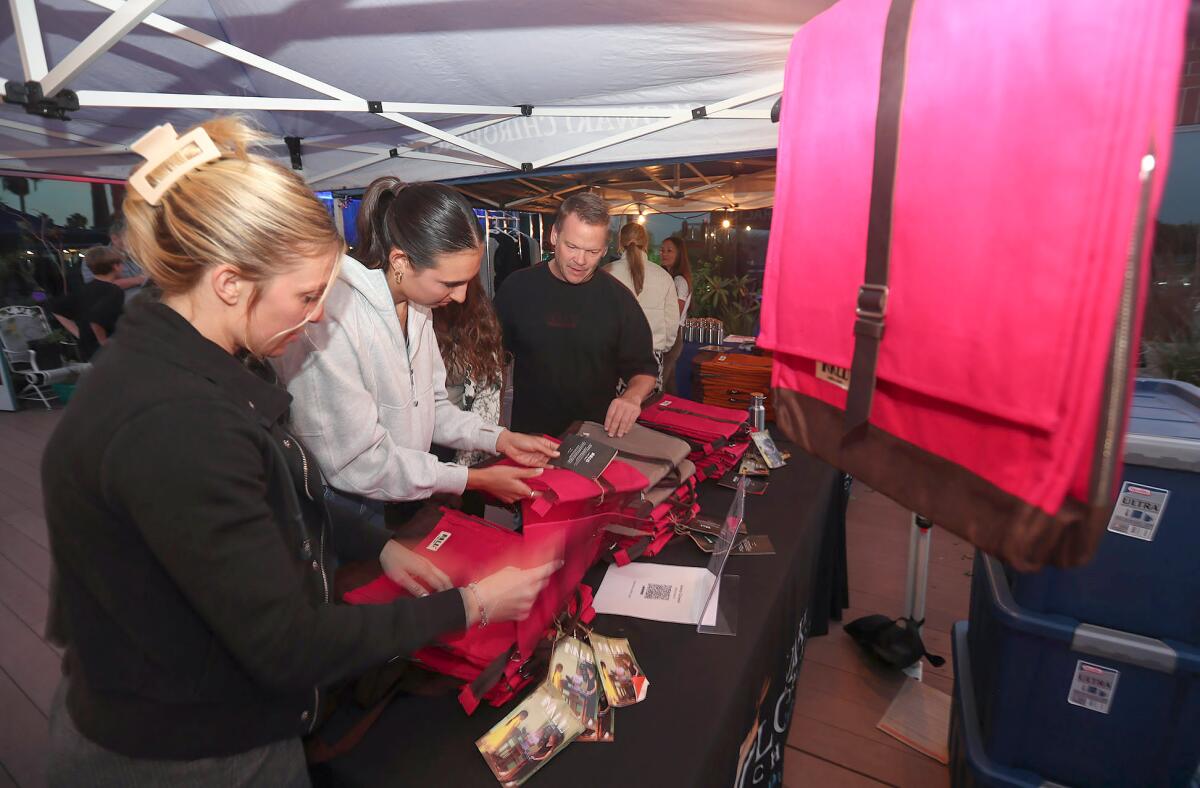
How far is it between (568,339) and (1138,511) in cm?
187

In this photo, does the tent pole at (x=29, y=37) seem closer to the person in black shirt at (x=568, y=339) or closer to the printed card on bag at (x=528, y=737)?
the person in black shirt at (x=568, y=339)

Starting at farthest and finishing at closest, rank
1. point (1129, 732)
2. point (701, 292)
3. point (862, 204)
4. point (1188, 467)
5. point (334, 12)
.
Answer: point (701, 292) → point (334, 12) → point (1129, 732) → point (1188, 467) → point (862, 204)

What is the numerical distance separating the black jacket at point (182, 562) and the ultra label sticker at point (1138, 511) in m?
1.33

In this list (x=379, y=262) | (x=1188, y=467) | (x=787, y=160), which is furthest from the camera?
(x=379, y=262)

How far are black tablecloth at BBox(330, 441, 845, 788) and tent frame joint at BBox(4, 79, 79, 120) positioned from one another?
235 cm

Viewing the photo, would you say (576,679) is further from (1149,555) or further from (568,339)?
(568,339)

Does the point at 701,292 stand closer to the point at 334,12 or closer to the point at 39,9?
the point at 334,12

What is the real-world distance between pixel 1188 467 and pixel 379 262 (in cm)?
181

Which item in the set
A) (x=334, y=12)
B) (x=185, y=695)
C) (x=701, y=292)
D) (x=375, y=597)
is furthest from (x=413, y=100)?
(x=701, y=292)

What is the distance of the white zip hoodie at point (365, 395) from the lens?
1.33 metres

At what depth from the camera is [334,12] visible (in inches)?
81.4

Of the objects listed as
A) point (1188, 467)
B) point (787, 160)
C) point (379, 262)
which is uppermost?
point (787, 160)

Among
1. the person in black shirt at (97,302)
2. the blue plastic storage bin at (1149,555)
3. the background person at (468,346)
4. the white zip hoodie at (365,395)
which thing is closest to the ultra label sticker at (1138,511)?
the blue plastic storage bin at (1149,555)

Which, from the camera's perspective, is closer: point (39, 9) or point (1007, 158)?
point (1007, 158)
